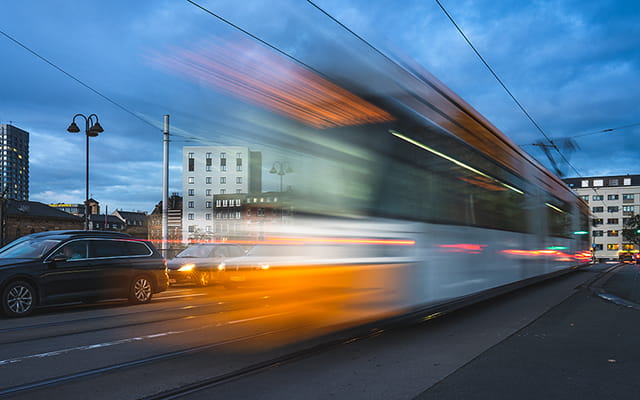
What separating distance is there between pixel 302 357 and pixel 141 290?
259 inches

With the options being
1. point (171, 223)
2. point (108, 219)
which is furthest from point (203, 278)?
point (108, 219)

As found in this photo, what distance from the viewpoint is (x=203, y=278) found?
17.2 m

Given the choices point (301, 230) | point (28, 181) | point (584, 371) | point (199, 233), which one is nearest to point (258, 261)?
point (301, 230)

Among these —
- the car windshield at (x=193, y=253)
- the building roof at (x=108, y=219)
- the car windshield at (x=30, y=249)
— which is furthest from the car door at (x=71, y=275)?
the building roof at (x=108, y=219)

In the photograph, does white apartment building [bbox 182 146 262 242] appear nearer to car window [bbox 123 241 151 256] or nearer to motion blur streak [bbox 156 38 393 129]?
motion blur streak [bbox 156 38 393 129]

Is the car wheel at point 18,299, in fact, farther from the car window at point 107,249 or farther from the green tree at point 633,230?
the green tree at point 633,230

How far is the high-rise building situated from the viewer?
159125 millimetres

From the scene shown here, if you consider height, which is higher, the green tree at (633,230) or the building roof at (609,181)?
the building roof at (609,181)

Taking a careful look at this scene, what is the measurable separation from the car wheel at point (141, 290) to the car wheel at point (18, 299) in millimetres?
2074

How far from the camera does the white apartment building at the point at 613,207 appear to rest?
10688cm

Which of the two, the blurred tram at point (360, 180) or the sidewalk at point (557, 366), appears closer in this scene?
the sidewalk at point (557, 366)

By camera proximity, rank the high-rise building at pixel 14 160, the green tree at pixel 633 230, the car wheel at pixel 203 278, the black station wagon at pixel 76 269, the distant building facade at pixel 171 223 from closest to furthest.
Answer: the distant building facade at pixel 171 223
the black station wagon at pixel 76 269
the car wheel at pixel 203 278
the green tree at pixel 633 230
the high-rise building at pixel 14 160

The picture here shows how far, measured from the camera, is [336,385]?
4863mm

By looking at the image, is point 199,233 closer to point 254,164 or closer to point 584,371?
point 254,164
